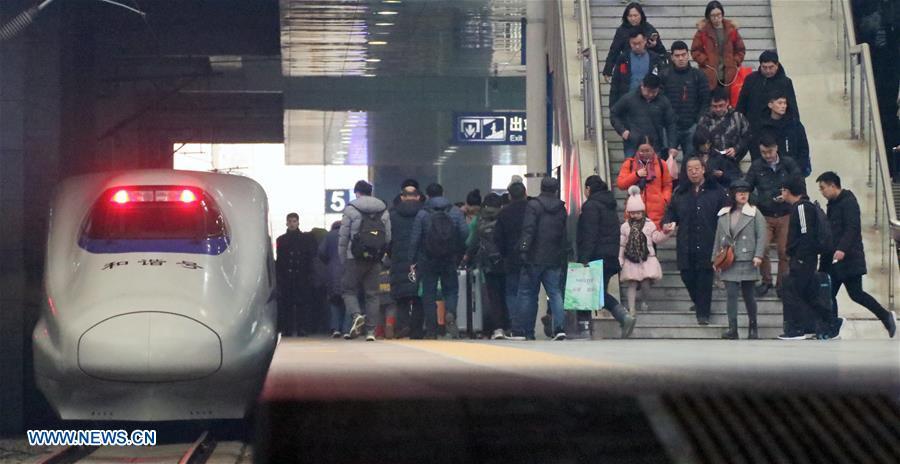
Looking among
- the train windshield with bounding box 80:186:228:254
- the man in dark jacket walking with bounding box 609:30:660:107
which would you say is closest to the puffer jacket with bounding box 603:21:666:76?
the man in dark jacket walking with bounding box 609:30:660:107

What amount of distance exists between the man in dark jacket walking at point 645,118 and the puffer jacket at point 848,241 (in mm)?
2406

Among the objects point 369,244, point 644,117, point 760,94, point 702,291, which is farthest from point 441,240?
point 760,94

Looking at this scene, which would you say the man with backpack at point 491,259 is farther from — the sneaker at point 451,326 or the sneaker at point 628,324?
the sneaker at point 628,324

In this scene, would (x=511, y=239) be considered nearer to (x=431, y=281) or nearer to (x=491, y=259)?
(x=491, y=259)

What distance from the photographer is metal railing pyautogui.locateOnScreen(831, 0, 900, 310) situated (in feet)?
57.0

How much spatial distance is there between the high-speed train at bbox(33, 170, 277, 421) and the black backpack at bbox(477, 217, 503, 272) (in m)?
5.37

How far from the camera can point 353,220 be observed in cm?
1797

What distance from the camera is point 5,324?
43.8 ft

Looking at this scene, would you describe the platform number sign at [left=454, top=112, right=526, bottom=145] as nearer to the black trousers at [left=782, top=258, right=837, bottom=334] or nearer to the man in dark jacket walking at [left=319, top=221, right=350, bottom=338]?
the man in dark jacket walking at [left=319, top=221, right=350, bottom=338]

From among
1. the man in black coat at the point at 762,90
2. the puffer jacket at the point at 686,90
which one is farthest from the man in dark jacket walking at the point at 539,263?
the man in black coat at the point at 762,90

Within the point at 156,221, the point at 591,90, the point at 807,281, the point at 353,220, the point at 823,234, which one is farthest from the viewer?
the point at 591,90

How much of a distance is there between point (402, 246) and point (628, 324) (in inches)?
150

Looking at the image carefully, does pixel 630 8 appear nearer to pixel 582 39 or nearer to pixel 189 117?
pixel 582 39

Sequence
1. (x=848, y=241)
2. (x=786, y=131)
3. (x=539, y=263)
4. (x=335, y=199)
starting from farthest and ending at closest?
(x=335, y=199) → (x=786, y=131) → (x=539, y=263) → (x=848, y=241)
